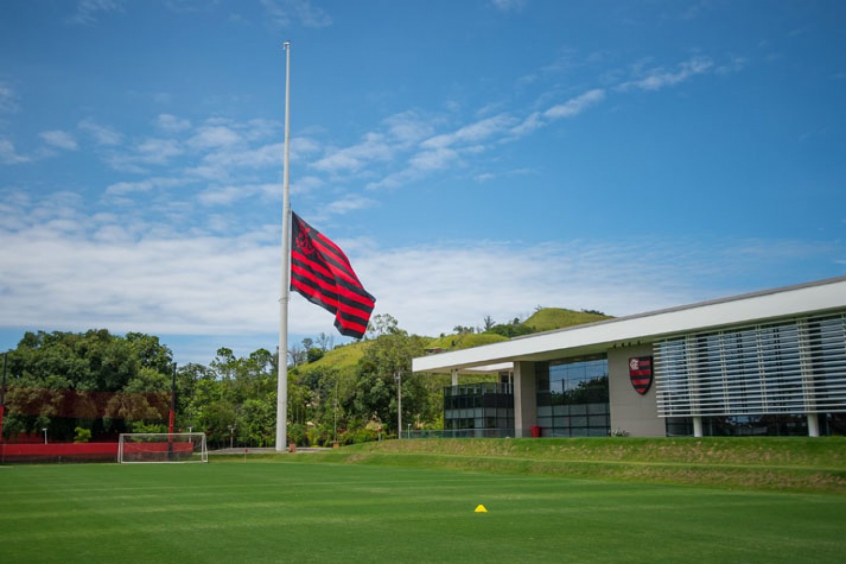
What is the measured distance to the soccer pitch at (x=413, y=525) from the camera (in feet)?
32.9

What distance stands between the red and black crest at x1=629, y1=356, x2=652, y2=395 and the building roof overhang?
1.15 meters

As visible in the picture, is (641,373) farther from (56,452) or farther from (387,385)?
(387,385)

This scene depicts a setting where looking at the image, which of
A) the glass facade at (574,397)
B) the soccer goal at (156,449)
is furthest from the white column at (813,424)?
the soccer goal at (156,449)

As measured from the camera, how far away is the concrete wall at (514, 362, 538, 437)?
174ft

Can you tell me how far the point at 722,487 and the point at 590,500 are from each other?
8.20 meters

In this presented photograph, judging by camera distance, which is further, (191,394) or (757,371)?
(191,394)

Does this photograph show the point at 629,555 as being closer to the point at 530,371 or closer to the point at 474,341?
the point at 530,371

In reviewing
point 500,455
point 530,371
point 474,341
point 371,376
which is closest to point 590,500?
point 500,455

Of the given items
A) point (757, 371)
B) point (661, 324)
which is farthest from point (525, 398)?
point (757, 371)

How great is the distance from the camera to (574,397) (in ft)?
165

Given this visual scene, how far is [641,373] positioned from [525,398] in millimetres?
12177

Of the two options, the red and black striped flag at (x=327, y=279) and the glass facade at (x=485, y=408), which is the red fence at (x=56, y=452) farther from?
the glass facade at (x=485, y=408)

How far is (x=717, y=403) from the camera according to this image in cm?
3684

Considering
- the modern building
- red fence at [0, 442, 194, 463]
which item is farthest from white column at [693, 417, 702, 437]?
red fence at [0, 442, 194, 463]
